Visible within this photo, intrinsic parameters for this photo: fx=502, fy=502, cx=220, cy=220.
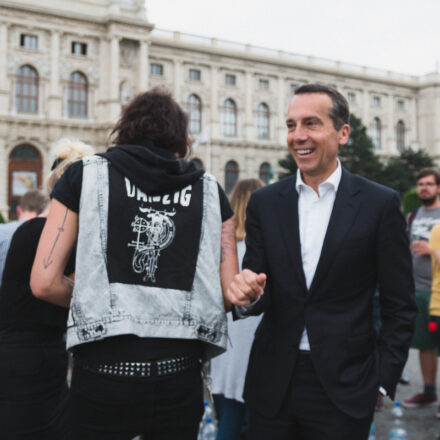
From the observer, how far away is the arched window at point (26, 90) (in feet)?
99.6

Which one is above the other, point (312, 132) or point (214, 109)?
point (214, 109)

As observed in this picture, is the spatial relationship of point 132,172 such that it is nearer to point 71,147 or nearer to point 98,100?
point 71,147

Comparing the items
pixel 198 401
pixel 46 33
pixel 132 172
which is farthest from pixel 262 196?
pixel 46 33

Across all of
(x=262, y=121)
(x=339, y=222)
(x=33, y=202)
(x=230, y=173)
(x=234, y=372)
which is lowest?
(x=234, y=372)

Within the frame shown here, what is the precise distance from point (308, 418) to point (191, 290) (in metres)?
0.75

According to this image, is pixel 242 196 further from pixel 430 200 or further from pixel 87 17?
pixel 87 17

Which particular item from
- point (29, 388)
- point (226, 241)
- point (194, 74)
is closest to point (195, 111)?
point (194, 74)

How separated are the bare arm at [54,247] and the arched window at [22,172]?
29.4 metres

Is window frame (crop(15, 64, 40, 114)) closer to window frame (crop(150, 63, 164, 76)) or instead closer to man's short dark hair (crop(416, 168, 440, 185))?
window frame (crop(150, 63, 164, 76))

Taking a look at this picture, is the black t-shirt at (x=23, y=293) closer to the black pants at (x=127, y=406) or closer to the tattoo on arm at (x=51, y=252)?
the tattoo on arm at (x=51, y=252)

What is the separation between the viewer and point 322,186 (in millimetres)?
2367

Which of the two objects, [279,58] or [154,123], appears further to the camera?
[279,58]

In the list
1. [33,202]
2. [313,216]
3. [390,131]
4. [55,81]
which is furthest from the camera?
[390,131]

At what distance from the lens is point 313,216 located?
7.72 ft
